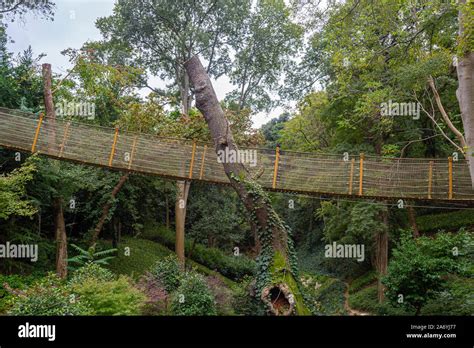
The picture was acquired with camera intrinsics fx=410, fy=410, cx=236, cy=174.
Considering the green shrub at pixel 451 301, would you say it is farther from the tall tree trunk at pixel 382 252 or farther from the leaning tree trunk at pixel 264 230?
the leaning tree trunk at pixel 264 230

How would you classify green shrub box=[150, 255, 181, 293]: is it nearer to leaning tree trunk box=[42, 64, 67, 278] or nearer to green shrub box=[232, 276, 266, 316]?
green shrub box=[232, 276, 266, 316]

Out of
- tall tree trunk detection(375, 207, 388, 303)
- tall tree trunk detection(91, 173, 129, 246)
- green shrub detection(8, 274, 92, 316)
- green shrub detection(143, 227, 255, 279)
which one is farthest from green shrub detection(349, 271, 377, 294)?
green shrub detection(8, 274, 92, 316)

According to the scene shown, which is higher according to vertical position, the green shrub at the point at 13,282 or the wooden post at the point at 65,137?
the wooden post at the point at 65,137

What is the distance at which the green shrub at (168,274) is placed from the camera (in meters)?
7.68

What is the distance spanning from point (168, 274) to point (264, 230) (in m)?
2.77

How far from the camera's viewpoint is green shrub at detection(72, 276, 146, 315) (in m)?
5.32

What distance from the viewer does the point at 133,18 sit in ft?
43.6

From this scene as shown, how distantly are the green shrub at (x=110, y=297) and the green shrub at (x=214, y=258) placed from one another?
871 centimetres
